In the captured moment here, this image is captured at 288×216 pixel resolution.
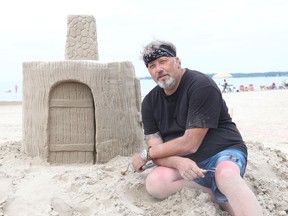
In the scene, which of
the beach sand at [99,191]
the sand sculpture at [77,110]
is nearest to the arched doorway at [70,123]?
the sand sculpture at [77,110]

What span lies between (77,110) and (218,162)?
1645mm

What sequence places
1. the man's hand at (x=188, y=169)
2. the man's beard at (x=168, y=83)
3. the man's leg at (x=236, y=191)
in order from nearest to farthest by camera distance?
the man's leg at (x=236, y=191) < the man's hand at (x=188, y=169) < the man's beard at (x=168, y=83)

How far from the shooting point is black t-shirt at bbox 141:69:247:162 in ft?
9.37

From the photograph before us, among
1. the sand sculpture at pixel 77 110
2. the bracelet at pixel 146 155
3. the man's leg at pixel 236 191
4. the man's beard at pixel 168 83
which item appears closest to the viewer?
the man's leg at pixel 236 191

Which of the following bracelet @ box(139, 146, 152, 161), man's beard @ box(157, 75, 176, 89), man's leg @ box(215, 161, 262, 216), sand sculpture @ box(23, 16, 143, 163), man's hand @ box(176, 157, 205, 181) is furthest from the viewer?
sand sculpture @ box(23, 16, 143, 163)

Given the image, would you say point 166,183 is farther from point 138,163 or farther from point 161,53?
point 161,53

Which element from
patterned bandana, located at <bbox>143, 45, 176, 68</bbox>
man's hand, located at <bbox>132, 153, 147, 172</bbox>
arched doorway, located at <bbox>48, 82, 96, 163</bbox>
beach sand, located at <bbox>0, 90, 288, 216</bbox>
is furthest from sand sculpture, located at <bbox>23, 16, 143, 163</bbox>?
patterned bandana, located at <bbox>143, 45, 176, 68</bbox>

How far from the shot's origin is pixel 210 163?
9.74ft

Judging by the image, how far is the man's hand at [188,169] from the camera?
282 cm

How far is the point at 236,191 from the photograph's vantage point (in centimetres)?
261

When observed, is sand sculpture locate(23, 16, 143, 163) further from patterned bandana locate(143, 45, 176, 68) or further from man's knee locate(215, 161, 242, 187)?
man's knee locate(215, 161, 242, 187)

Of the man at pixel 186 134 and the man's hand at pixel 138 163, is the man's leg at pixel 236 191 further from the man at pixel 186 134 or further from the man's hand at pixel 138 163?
the man's hand at pixel 138 163

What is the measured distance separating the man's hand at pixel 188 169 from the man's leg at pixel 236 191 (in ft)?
0.44

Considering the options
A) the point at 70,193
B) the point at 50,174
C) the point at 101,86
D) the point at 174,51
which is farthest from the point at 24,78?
the point at 174,51
